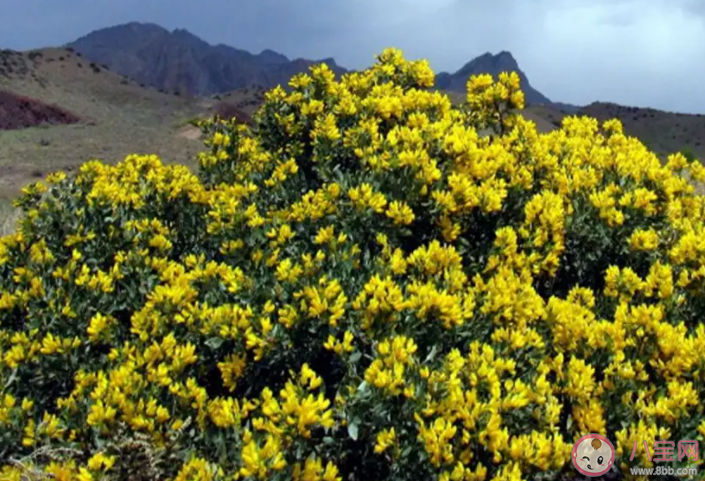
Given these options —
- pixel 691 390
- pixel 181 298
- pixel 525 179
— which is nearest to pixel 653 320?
pixel 691 390

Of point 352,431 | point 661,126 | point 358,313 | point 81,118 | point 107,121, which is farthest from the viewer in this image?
point 661,126

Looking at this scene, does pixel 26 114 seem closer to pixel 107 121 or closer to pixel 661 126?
pixel 107 121

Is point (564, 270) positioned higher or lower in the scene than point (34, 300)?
higher

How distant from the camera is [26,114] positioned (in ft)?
131

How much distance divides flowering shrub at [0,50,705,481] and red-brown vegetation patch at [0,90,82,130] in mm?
37529

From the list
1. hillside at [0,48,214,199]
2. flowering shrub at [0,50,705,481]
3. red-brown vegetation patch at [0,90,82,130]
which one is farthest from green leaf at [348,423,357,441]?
red-brown vegetation patch at [0,90,82,130]

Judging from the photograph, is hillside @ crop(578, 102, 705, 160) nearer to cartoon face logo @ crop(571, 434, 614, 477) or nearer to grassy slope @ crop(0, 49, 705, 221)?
grassy slope @ crop(0, 49, 705, 221)

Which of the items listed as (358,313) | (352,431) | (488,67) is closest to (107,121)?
(358,313)

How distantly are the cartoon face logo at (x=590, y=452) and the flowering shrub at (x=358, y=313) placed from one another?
0.05 m

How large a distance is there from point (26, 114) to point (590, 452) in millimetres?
43732

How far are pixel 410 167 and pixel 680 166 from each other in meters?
2.75

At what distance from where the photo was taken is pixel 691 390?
9.78 ft

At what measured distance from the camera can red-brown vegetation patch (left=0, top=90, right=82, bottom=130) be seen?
3828 centimetres

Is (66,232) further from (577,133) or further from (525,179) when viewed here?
(577,133)
